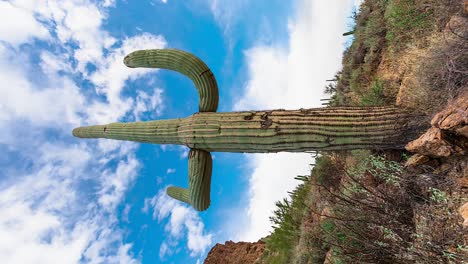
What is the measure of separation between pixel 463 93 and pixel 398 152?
3.37ft

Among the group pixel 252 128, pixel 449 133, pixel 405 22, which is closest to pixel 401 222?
pixel 449 133

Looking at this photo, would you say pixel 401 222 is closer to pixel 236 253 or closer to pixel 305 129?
pixel 305 129

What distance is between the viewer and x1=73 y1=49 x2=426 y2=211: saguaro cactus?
12.1 feet

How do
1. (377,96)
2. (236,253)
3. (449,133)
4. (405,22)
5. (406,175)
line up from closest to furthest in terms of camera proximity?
(449,133) → (406,175) → (405,22) → (377,96) → (236,253)

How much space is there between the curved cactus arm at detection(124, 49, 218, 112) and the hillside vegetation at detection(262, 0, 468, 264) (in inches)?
68.4

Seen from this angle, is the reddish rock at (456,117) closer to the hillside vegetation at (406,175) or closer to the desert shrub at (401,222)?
the hillside vegetation at (406,175)

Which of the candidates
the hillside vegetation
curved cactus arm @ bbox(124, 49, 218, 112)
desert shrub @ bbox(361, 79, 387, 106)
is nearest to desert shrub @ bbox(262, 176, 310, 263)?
the hillside vegetation

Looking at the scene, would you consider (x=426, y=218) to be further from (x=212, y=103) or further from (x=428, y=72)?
(x=212, y=103)

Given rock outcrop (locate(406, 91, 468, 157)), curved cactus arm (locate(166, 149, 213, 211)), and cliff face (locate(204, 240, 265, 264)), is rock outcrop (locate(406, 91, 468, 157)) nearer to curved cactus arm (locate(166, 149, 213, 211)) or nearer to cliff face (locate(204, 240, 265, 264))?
curved cactus arm (locate(166, 149, 213, 211))

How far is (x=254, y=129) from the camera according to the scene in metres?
3.91

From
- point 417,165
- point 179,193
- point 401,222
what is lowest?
point 401,222

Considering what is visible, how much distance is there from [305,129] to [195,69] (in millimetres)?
1647

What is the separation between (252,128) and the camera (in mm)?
3914

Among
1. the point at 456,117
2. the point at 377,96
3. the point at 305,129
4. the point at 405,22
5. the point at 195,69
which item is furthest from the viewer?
the point at 377,96
